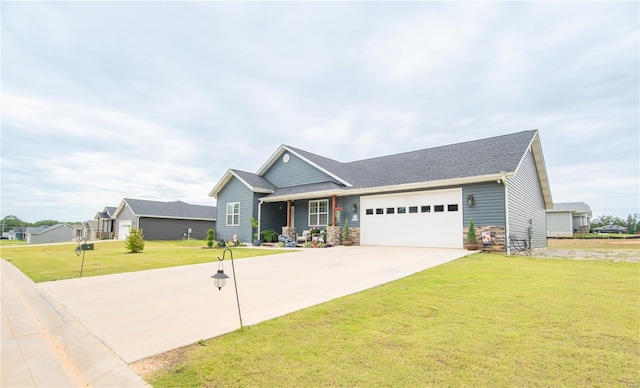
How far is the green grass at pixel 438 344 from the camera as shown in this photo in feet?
8.36

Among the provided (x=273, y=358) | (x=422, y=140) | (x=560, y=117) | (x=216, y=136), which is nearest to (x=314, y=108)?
(x=216, y=136)

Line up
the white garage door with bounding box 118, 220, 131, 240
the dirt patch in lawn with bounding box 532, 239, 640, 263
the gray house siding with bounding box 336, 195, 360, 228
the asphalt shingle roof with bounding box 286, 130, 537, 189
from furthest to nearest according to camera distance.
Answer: the white garage door with bounding box 118, 220, 131, 240
the gray house siding with bounding box 336, 195, 360, 228
the asphalt shingle roof with bounding box 286, 130, 537, 189
the dirt patch in lawn with bounding box 532, 239, 640, 263

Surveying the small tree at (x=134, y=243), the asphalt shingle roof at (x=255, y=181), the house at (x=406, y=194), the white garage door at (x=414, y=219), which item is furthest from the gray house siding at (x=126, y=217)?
the white garage door at (x=414, y=219)

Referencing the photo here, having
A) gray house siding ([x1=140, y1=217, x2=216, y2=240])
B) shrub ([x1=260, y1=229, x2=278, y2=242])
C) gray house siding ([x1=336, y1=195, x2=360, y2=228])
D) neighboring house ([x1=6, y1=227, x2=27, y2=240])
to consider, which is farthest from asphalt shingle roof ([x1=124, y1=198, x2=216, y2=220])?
neighboring house ([x1=6, y1=227, x2=27, y2=240])

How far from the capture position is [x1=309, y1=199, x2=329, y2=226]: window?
18484 millimetres

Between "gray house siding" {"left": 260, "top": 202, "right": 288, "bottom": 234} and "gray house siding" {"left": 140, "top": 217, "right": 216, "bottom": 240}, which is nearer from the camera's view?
"gray house siding" {"left": 260, "top": 202, "right": 288, "bottom": 234}

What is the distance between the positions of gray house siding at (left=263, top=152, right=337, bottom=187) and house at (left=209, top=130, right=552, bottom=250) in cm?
7

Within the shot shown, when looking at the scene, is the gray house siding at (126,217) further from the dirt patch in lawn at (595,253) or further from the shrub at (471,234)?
the dirt patch in lawn at (595,253)

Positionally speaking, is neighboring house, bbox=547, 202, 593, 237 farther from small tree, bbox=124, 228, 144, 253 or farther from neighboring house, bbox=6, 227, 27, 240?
neighboring house, bbox=6, 227, 27, 240

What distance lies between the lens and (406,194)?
1530 centimetres

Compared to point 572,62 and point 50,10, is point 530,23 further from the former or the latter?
point 50,10

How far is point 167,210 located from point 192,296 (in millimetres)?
32880

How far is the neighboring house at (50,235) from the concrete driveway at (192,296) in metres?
60.3

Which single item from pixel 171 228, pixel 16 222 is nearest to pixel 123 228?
pixel 171 228
